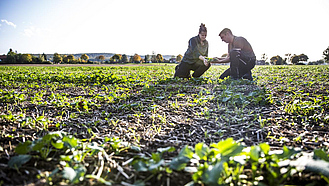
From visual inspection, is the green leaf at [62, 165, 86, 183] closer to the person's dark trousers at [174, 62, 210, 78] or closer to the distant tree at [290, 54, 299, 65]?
the person's dark trousers at [174, 62, 210, 78]

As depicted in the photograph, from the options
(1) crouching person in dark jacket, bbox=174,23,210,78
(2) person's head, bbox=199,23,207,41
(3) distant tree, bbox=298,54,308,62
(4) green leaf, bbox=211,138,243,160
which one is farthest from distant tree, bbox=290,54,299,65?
(4) green leaf, bbox=211,138,243,160

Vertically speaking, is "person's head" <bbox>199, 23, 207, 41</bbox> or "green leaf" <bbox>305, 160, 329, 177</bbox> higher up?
"person's head" <bbox>199, 23, 207, 41</bbox>

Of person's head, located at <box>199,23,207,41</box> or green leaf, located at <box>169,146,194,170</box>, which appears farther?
person's head, located at <box>199,23,207,41</box>

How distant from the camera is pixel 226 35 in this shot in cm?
566

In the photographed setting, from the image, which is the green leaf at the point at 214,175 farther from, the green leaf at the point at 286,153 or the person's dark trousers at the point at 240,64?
the person's dark trousers at the point at 240,64

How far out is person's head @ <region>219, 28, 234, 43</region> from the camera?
5605 mm

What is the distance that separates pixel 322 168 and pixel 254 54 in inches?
219

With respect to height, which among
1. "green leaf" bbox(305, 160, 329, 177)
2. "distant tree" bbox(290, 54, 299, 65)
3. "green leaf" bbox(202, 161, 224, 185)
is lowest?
"green leaf" bbox(202, 161, 224, 185)

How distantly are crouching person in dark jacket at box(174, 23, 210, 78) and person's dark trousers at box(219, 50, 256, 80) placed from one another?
0.76 metres

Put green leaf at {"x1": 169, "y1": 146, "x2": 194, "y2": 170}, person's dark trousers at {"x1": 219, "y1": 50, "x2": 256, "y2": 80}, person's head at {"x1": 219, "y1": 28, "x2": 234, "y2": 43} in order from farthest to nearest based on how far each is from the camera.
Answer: person's dark trousers at {"x1": 219, "y1": 50, "x2": 256, "y2": 80}, person's head at {"x1": 219, "y1": 28, "x2": 234, "y2": 43}, green leaf at {"x1": 169, "y1": 146, "x2": 194, "y2": 170}

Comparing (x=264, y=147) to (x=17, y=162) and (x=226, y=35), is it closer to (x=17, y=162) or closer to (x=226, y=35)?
(x=17, y=162)

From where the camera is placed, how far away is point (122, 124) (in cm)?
239

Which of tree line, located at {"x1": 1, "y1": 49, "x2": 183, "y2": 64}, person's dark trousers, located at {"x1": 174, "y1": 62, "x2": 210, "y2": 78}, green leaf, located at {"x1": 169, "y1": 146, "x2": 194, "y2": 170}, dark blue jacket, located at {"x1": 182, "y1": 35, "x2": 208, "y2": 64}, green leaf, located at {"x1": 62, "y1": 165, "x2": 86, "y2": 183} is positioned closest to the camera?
green leaf, located at {"x1": 62, "y1": 165, "x2": 86, "y2": 183}

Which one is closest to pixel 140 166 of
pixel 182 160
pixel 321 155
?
pixel 182 160
